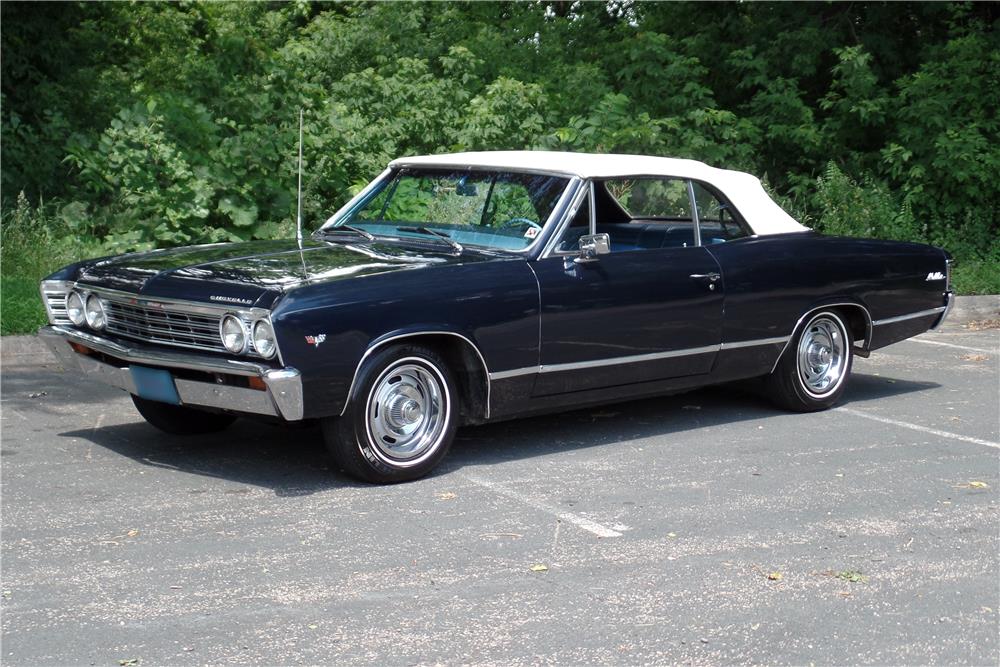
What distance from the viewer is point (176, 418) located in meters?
7.39

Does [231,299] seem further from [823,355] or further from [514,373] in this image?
[823,355]

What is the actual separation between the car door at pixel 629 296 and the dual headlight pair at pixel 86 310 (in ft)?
7.43

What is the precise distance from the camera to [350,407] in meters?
6.27

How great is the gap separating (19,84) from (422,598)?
13.5 m

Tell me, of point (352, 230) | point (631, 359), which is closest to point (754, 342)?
point (631, 359)

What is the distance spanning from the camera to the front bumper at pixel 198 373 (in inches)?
235

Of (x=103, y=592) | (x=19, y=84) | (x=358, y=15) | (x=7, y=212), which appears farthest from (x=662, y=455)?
(x=358, y=15)

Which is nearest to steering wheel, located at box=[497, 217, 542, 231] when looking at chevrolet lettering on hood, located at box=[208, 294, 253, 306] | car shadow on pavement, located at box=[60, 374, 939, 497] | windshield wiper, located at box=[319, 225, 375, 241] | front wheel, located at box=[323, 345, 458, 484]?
windshield wiper, located at box=[319, 225, 375, 241]

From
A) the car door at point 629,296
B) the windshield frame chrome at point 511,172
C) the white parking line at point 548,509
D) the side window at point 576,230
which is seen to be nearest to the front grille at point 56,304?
the windshield frame chrome at point 511,172

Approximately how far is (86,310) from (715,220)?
→ 371cm

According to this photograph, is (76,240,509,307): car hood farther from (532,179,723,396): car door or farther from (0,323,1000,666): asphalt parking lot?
(0,323,1000,666): asphalt parking lot

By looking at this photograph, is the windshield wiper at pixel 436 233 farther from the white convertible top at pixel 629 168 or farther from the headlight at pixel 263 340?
the headlight at pixel 263 340

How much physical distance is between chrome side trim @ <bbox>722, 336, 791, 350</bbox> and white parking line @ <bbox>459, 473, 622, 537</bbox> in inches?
75.9

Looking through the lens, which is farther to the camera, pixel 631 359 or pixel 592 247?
pixel 631 359
